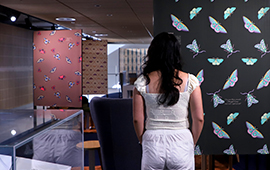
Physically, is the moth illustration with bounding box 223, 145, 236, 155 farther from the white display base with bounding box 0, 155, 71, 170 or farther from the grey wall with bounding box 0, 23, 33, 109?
the grey wall with bounding box 0, 23, 33, 109

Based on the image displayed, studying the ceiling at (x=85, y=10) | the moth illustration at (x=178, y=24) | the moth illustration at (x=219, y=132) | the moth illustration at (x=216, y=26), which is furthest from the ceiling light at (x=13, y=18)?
the moth illustration at (x=219, y=132)

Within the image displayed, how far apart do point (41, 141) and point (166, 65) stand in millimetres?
828

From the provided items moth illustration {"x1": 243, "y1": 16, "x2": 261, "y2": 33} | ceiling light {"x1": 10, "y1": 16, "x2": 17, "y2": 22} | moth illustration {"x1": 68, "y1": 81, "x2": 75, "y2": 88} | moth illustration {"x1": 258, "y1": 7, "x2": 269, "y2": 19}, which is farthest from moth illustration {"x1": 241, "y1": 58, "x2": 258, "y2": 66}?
ceiling light {"x1": 10, "y1": 16, "x2": 17, "y2": 22}

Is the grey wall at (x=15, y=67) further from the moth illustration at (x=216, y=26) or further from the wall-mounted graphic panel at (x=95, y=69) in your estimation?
the moth illustration at (x=216, y=26)

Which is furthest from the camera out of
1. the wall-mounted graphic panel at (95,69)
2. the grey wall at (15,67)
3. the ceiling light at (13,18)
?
the wall-mounted graphic panel at (95,69)

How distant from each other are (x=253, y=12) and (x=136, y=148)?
1.56 meters

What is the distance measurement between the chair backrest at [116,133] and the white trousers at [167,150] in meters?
0.83

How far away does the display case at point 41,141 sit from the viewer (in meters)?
0.90

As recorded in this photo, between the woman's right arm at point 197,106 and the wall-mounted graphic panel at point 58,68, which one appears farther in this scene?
the wall-mounted graphic panel at point 58,68

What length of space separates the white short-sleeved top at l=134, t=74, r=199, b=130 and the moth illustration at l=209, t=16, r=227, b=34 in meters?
1.07

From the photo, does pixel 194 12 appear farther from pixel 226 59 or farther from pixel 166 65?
pixel 166 65

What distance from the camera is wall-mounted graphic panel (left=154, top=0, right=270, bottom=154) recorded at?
2602 millimetres

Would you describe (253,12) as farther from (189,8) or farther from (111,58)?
(111,58)

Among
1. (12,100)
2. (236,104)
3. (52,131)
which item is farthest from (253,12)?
(12,100)
